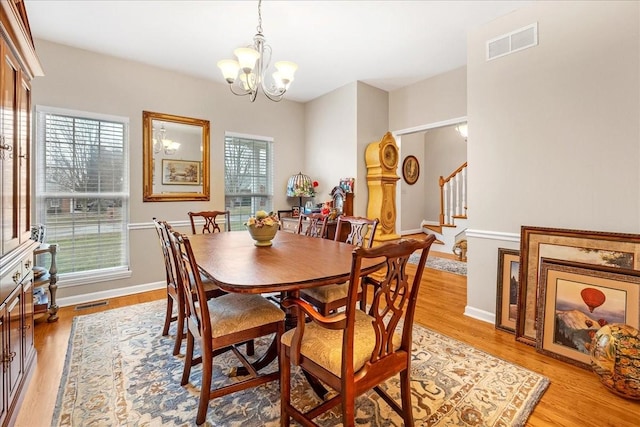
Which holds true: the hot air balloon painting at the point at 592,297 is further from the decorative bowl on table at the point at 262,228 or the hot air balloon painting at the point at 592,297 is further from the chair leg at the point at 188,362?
the chair leg at the point at 188,362

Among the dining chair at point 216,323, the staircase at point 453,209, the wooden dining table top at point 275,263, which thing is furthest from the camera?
the staircase at point 453,209

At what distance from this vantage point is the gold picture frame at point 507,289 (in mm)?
2662

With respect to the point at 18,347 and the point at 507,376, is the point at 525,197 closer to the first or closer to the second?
the point at 507,376

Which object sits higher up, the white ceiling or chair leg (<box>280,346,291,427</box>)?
the white ceiling

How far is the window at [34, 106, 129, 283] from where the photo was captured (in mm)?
3262

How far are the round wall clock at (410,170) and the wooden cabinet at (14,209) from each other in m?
7.10

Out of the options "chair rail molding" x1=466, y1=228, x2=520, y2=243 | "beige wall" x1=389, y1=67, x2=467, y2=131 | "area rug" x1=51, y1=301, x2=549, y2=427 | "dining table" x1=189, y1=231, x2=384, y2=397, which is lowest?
"area rug" x1=51, y1=301, x2=549, y2=427

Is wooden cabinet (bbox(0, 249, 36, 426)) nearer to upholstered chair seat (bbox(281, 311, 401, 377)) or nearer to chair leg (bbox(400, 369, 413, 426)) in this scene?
upholstered chair seat (bbox(281, 311, 401, 377))

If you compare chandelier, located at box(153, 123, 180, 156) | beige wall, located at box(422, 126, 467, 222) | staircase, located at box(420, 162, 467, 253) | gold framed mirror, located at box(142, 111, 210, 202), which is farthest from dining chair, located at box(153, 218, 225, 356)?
beige wall, located at box(422, 126, 467, 222)

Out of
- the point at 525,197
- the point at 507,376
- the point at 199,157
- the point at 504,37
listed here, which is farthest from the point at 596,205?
the point at 199,157

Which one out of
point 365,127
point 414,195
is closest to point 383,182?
point 365,127

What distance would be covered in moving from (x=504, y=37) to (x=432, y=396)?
2925 millimetres

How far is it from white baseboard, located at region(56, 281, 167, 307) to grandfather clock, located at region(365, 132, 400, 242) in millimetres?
2974

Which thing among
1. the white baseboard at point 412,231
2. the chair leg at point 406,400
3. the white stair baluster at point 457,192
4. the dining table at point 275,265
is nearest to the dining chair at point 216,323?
the dining table at point 275,265
